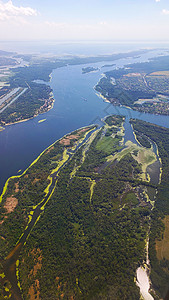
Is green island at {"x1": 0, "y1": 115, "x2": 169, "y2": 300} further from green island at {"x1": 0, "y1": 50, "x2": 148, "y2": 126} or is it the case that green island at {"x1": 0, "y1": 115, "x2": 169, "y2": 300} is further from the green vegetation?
green island at {"x1": 0, "y1": 50, "x2": 148, "y2": 126}

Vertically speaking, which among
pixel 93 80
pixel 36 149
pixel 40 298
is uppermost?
pixel 93 80

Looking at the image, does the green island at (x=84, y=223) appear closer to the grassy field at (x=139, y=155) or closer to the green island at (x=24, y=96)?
the grassy field at (x=139, y=155)

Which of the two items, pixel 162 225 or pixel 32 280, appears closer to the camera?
pixel 32 280

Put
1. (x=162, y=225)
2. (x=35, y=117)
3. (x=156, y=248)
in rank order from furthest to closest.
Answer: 1. (x=35, y=117)
2. (x=162, y=225)
3. (x=156, y=248)

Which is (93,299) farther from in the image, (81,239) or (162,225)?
(162,225)

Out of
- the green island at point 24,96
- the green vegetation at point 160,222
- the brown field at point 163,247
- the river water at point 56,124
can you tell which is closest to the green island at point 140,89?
the river water at point 56,124

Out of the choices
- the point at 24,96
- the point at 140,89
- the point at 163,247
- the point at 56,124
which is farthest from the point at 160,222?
the point at 140,89

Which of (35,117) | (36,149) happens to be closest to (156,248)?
(36,149)
